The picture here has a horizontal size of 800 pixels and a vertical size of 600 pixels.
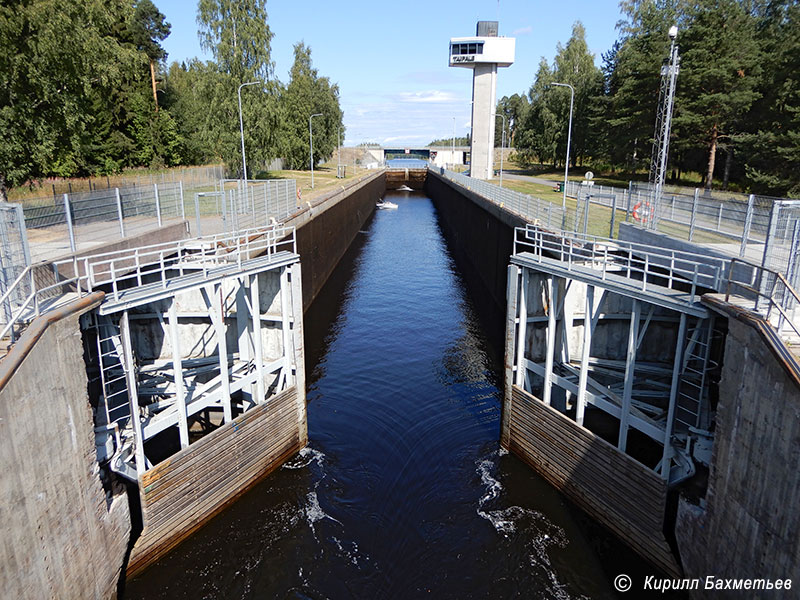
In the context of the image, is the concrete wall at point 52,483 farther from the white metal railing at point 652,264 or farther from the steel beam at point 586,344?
the white metal railing at point 652,264

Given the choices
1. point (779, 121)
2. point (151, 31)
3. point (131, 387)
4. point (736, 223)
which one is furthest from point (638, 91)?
point (151, 31)

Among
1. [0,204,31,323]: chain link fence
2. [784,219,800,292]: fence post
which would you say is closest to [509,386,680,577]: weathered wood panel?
[784,219,800,292]: fence post

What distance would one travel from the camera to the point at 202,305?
16.3 meters

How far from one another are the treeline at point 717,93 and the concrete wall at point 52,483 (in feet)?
135

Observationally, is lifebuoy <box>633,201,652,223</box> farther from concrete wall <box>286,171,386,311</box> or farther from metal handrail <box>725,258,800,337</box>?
concrete wall <box>286,171,386,311</box>

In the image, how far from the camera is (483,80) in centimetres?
7856

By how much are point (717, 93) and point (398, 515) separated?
45.8 metres

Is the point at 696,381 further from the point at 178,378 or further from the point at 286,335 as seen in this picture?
the point at 178,378

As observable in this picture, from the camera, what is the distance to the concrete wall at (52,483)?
7.66 metres

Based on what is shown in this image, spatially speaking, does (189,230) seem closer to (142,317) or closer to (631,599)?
(142,317)

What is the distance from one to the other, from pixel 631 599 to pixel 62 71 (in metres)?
27.5

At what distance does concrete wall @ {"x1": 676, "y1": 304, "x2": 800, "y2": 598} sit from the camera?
797 centimetres

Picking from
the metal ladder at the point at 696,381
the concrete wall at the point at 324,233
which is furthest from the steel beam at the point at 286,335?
the concrete wall at the point at 324,233

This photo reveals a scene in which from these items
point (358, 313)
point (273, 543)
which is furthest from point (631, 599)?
point (358, 313)
